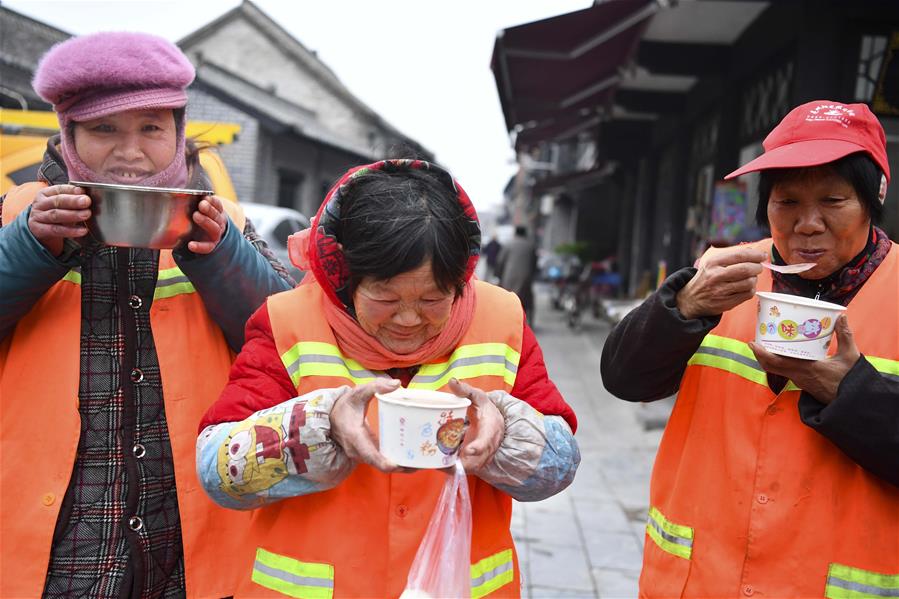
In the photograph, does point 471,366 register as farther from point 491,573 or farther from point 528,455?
point 491,573

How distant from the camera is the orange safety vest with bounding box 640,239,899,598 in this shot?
1.78 meters

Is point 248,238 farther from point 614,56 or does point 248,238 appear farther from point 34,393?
point 614,56

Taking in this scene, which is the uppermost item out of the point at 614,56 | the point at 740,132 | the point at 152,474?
the point at 614,56

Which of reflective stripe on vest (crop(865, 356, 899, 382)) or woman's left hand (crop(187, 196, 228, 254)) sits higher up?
woman's left hand (crop(187, 196, 228, 254))

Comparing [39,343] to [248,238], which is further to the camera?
[248,238]

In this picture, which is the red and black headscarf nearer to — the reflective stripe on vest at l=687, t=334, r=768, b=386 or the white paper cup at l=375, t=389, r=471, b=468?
the white paper cup at l=375, t=389, r=471, b=468

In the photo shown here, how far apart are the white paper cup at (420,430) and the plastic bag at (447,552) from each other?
2.8 inches

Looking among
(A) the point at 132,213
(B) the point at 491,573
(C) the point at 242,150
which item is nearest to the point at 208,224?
(A) the point at 132,213

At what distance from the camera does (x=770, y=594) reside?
1.83 m

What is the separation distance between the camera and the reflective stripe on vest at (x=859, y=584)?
69.9 inches

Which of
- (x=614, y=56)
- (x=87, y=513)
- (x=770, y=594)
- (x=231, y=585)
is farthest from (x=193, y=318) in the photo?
(x=614, y=56)

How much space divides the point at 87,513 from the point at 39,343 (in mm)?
424

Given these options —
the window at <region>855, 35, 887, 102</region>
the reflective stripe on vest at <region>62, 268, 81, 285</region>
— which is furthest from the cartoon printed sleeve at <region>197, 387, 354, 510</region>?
the window at <region>855, 35, 887, 102</region>

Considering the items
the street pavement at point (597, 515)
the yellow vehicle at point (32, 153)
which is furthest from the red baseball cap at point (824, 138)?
the street pavement at point (597, 515)
